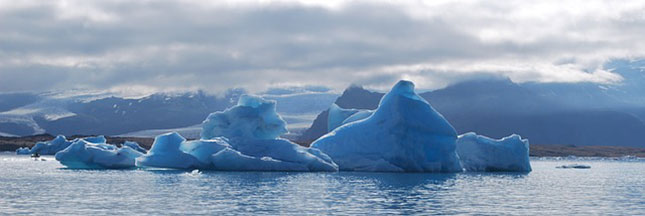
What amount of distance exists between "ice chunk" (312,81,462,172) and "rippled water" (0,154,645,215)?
483 cm

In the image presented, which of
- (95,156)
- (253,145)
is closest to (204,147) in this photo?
(253,145)

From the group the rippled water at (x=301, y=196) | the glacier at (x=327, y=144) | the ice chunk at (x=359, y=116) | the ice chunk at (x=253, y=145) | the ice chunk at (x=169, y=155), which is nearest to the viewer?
the rippled water at (x=301, y=196)

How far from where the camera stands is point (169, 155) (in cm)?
5319

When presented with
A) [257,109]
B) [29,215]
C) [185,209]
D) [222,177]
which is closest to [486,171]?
[257,109]

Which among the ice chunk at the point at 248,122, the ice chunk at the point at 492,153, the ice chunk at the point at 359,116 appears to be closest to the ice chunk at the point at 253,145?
the ice chunk at the point at 248,122

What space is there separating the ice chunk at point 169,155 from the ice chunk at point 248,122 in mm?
3406

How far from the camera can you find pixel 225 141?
53.9m

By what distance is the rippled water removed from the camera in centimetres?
2948

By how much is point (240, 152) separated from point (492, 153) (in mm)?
22219

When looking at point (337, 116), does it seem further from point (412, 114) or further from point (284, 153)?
point (284, 153)

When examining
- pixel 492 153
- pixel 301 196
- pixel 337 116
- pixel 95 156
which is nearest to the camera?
pixel 301 196

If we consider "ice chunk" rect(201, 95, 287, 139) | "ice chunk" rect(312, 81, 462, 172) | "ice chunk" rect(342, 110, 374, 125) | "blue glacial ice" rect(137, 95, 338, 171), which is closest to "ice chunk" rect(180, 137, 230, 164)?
"blue glacial ice" rect(137, 95, 338, 171)

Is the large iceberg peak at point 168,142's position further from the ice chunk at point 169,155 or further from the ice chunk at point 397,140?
the ice chunk at point 397,140

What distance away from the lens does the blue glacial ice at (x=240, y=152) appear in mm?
52656
